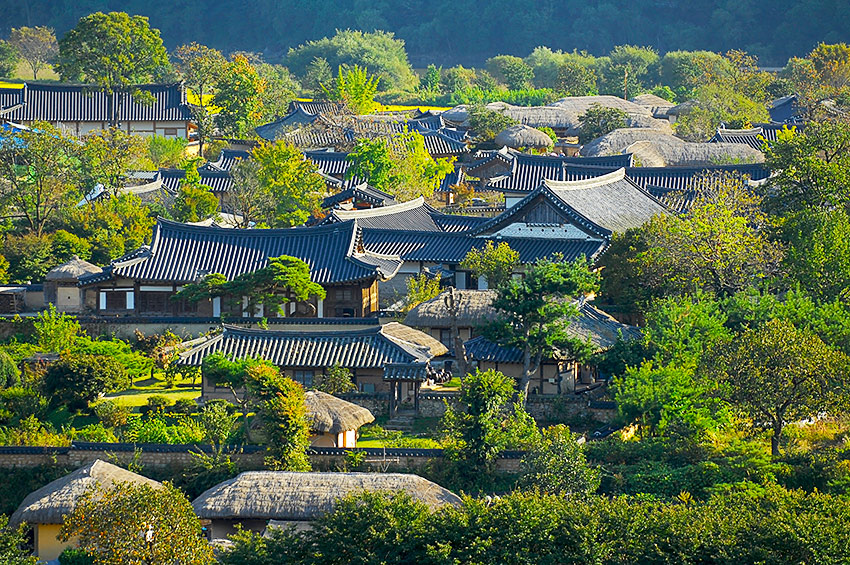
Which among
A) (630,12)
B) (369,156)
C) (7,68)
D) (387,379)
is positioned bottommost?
(387,379)

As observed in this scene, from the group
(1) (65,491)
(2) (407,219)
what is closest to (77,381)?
(1) (65,491)

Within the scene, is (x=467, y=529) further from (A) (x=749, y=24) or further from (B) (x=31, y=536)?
(A) (x=749, y=24)

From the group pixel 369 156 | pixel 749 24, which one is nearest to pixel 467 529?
pixel 369 156

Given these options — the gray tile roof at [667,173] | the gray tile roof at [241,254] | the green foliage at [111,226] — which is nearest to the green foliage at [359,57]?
the gray tile roof at [667,173]

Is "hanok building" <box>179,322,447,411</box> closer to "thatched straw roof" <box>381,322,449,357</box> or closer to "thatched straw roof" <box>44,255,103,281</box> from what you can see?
"thatched straw roof" <box>381,322,449,357</box>

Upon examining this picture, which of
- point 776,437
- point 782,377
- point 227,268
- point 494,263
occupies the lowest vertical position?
point 776,437

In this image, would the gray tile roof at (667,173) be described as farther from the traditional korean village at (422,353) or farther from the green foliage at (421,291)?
the green foliage at (421,291)

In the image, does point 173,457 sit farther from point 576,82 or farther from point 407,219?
point 576,82
